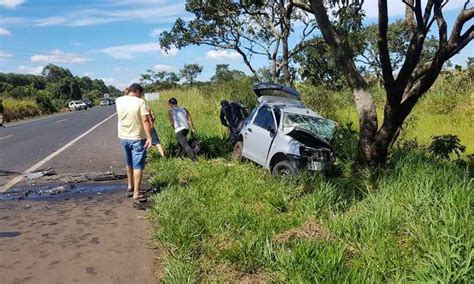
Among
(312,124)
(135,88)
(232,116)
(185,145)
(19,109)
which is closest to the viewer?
(135,88)

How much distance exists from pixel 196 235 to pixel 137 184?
8.04 ft

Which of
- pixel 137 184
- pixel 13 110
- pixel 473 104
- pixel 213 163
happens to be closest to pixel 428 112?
pixel 473 104

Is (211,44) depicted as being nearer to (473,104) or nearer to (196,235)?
(473,104)

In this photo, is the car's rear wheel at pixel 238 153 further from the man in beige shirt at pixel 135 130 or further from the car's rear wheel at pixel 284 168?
the man in beige shirt at pixel 135 130

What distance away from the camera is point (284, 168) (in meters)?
8.31

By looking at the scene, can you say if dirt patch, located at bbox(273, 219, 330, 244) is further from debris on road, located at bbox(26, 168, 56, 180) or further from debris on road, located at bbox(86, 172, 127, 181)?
debris on road, located at bbox(26, 168, 56, 180)

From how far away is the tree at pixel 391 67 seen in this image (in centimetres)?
729

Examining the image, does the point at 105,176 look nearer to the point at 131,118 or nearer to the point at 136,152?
the point at 136,152

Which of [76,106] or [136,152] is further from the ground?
[136,152]

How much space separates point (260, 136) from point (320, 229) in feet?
15.0

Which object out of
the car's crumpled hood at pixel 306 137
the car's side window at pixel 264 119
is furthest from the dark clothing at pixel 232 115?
the car's crumpled hood at pixel 306 137

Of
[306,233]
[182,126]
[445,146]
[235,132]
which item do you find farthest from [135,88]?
[445,146]

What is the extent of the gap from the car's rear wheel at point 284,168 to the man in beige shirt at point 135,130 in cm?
240

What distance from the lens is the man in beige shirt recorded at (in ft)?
23.8
